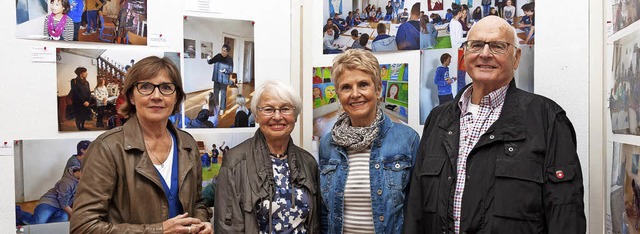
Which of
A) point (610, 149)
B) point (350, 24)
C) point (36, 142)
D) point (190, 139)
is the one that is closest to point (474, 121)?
point (610, 149)

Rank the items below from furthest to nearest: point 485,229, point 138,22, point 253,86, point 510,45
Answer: point 253,86 → point 138,22 → point 510,45 → point 485,229

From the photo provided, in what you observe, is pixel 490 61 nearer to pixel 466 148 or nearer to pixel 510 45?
pixel 510 45

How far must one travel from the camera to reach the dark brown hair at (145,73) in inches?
83.1

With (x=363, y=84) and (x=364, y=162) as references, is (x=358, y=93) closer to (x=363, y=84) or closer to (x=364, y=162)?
(x=363, y=84)

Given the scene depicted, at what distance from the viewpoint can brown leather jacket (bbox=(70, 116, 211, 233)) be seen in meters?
1.94

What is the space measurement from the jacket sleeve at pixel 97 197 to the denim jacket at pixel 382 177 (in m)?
0.77

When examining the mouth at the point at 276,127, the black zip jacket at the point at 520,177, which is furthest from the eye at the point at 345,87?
the black zip jacket at the point at 520,177

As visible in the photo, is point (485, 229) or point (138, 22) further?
point (138, 22)

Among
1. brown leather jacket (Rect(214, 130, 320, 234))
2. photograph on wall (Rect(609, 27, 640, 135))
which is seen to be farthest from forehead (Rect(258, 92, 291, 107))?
photograph on wall (Rect(609, 27, 640, 135))

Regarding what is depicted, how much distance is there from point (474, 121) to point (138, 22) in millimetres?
1589

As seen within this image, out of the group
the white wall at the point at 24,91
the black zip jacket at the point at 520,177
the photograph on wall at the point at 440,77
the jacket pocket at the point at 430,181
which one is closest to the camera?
the black zip jacket at the point at 520,177

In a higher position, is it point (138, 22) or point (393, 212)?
point (138, 22)

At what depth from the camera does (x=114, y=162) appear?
2.00m

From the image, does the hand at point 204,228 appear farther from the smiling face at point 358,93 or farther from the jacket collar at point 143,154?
the smiling face at point 358,93
